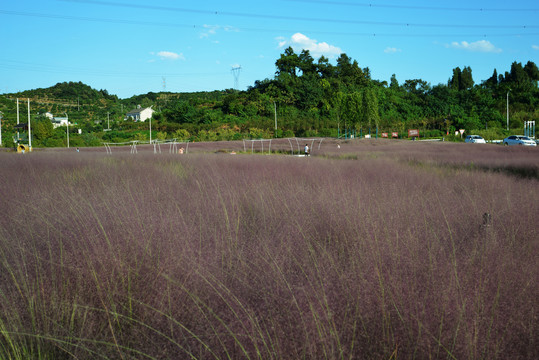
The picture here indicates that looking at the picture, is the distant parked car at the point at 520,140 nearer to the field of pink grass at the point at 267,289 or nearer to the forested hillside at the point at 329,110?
the forested hillside at the point at 329,110

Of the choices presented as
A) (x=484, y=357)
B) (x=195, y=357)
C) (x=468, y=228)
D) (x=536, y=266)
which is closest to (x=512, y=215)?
(x=468, y=228)

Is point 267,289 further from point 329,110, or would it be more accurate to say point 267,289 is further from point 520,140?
point 329,110

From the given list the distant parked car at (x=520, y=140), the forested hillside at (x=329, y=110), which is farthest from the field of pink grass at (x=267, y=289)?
the forested hillside at (x=329, y=110)

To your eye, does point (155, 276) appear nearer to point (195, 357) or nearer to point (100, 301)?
point (100, 301)

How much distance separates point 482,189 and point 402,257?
3.81 metres

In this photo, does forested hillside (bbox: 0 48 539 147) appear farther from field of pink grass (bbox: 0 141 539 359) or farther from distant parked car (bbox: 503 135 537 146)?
field of pink grass (bbox: 0 141 539 359)

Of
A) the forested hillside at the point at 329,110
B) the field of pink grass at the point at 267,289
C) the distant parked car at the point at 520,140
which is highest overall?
the forested hillside at the point at 329,110

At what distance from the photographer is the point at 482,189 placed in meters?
4.84

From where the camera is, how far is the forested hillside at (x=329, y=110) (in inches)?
1688

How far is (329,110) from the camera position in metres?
56.4

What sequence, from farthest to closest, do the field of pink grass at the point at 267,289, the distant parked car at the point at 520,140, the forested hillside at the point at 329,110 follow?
the forested hillside at the point at 329,110 → the distant parked car at the point at 520,140 → the field of pink grass at the point at 267,289

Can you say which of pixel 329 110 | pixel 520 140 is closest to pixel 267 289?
pixel 520 140

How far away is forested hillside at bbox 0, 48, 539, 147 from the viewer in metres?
42.9

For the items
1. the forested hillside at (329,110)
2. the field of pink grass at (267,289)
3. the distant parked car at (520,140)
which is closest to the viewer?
the field of pink grass at (267,289)
